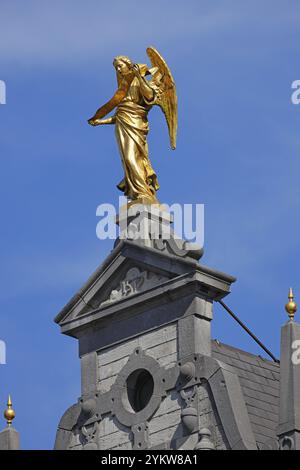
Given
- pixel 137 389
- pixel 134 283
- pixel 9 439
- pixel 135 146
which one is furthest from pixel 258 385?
pixel 135 146

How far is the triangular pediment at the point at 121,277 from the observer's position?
95.5 metres

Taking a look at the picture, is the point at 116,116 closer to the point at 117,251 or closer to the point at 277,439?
the point at 117,251

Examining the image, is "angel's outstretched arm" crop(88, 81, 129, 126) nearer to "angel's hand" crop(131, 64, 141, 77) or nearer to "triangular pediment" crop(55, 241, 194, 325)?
"angel's hand" crop(131, 64, 141, 77)

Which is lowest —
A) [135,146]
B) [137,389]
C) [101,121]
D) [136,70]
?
[137,389]

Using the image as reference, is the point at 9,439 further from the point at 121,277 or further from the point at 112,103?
the point at 112,103

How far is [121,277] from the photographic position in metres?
96.6

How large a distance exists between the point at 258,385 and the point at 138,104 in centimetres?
710

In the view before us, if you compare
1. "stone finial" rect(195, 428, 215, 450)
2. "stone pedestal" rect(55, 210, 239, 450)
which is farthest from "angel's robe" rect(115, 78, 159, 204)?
"stone finial" rect(195, 428, 215, 450)

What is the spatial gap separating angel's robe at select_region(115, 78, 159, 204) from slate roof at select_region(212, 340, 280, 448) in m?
3.85

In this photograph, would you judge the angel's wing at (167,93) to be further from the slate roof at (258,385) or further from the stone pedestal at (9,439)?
the stone pedestal at (9,439)

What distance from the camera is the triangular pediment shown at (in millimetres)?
95500

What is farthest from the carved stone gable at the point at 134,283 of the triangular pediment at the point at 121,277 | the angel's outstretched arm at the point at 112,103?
the angel's outstretched arm at the point at 112,103

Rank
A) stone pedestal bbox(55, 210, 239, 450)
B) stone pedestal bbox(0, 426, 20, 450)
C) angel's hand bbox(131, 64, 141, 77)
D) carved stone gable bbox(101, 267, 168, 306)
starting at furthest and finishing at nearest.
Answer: angel's hand bbox(131, 64, 141, 77) → carved stone gable bbox(101, 267, 168, 306) → stone pedestal bbox(0, 426, 20, 450) → stone pedestal bbox(55, 210, 239, 450)

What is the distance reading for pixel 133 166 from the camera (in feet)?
319
